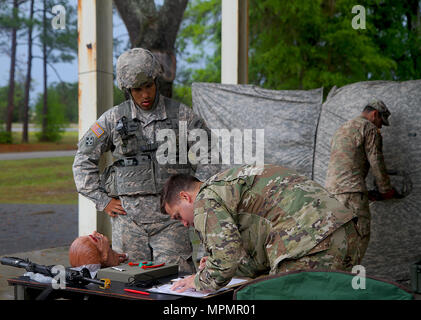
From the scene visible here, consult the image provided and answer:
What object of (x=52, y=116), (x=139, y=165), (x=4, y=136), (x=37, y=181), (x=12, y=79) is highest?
(x=12, y=79)

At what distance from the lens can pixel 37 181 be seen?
10984mm

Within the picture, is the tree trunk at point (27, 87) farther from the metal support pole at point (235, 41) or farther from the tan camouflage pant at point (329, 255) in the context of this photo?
the tan camouflage pant at point (329, 255)

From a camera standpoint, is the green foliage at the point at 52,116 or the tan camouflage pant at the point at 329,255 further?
the green foliage at the point at 52,116

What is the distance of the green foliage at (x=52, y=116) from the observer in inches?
399

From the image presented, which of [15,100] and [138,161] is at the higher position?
[15,100]

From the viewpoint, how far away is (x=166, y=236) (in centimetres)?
374

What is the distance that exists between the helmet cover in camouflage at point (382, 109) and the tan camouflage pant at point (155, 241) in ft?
9.01

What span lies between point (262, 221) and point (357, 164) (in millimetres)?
2950

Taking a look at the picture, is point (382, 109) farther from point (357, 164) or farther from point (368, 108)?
point (357, 164)

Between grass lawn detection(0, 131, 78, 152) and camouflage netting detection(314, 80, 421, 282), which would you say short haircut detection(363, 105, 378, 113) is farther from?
grass lawn detection(0, 131, 78, 152)

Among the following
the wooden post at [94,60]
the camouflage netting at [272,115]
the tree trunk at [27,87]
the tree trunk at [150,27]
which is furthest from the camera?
the tree trunk at [27,87]

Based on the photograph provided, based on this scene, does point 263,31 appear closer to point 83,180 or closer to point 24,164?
point 24,164

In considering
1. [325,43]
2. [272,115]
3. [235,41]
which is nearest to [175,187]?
[272,115]

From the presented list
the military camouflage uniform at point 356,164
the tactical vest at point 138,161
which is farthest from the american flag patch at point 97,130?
the military camouflage uniform at point 356,164
